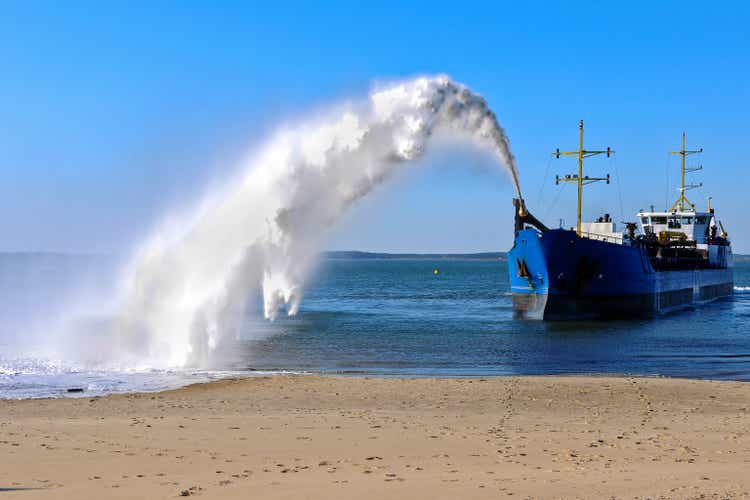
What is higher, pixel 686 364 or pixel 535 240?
pixel 535 240

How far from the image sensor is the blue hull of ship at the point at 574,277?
4631cm

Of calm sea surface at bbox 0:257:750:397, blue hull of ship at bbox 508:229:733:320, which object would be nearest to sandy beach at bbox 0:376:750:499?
calm sea surface at bbox 0:257:750:397

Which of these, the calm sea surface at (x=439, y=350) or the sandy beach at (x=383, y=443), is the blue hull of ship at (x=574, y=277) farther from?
the sandy beach at (x=383, y=443)

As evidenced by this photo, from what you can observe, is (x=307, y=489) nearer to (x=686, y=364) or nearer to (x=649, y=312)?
(x=686, y=364)

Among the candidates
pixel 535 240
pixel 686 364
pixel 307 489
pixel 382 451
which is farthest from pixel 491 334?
pixel 307 489

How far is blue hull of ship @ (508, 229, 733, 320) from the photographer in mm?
46312

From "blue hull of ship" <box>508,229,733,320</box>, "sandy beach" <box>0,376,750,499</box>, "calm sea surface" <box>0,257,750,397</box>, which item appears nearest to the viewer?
"sandy beach" <box>0,376,750,499</box>

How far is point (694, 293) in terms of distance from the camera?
68312 mm

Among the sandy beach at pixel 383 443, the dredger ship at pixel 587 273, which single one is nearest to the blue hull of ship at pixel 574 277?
the dredger ship at pixel 587 273

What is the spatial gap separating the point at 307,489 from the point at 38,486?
3.48 m

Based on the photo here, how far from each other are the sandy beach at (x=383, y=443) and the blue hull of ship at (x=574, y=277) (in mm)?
25258

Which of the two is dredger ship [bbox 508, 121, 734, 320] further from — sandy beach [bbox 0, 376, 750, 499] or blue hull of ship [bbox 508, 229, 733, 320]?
sandy beach [bbox 0, 376, 750, 499]

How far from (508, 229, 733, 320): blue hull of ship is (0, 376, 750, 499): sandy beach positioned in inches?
994

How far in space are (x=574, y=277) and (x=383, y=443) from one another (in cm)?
3612
